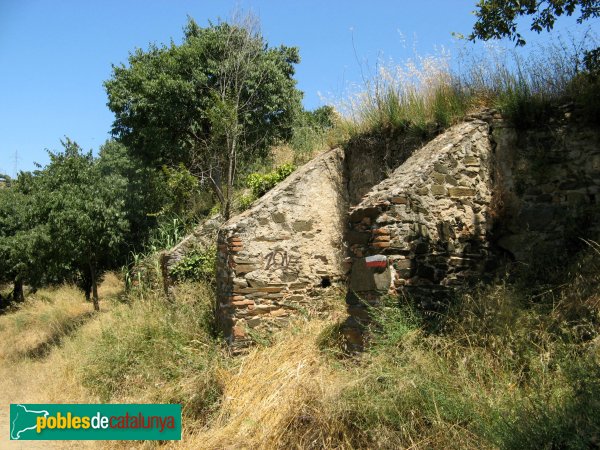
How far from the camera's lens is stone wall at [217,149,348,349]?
25.2 feet

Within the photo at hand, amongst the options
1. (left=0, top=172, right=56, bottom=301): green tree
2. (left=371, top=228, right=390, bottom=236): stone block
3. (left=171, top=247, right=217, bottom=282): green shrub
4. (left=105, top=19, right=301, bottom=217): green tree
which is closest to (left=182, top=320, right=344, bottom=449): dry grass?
(left=371, top=228, right=390, bottom=236): stone block

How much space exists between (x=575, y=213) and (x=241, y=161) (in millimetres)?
8762

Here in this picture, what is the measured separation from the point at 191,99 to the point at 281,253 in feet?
31.2

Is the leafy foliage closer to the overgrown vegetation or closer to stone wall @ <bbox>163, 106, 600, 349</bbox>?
the overgrown vegetation

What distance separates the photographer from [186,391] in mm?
6824

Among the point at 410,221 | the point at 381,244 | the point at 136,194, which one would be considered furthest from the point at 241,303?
the point at 136,194

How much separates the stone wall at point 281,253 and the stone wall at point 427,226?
5.85 feet

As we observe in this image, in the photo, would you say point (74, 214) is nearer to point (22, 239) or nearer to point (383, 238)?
point (22, 239)

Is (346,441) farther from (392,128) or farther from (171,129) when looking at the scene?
(171,129)

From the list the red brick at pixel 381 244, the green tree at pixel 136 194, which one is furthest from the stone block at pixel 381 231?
the green tree at pixel 136 194

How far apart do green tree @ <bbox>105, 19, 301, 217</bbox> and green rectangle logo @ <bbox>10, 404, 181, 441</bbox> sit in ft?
27.2

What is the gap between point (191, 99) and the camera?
16.0 m

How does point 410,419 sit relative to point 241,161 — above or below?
below

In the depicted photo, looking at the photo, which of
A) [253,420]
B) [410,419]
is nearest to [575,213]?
[410,419]
